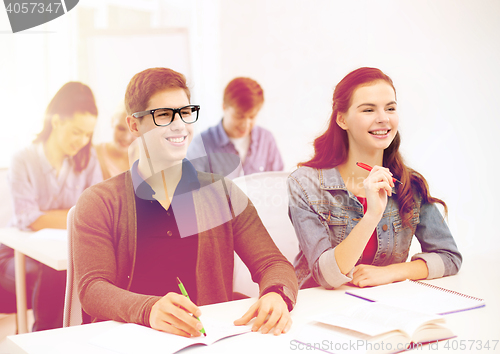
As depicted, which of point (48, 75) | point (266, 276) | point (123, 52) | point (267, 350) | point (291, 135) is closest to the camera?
point (267, 350)

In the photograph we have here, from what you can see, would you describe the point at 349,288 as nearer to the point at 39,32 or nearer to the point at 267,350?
the point at 267,350

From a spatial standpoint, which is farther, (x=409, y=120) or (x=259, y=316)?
(x=409, y=120)

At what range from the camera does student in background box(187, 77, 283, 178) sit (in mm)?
1210

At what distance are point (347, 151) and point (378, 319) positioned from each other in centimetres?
61

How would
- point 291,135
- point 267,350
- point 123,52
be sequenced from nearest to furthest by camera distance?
point 267,350
point 123,52
point 291,135

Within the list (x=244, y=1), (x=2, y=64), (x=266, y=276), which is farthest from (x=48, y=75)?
(x=266, y=276)

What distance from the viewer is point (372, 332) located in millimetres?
659

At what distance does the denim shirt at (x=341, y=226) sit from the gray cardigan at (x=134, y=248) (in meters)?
0.12

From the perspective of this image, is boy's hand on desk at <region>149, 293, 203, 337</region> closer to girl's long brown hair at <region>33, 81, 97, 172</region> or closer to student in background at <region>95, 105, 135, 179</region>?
student in background at <region>95, 105, 135, 179</region>

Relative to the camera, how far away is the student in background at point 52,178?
1.64 m

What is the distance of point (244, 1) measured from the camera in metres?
1.73

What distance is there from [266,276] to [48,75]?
1.20 metres

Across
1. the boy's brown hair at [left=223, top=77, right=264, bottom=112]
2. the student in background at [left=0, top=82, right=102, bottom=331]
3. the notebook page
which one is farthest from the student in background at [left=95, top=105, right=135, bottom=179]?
the boy's brown hair at [left=223, top=77, right=264, bottom=112]

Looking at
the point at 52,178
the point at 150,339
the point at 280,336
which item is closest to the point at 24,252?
the point at 52,178
